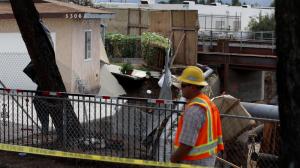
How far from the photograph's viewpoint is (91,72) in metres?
20.9

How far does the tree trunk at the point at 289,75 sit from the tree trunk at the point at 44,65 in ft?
18.5

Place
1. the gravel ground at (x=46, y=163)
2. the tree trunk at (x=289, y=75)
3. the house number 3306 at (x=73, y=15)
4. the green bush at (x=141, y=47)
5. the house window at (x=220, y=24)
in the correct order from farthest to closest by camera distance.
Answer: the house window at (x=220, y=24) → the green bush at (x=141, y=47) → the house number 3306 at (x=73, y=15) → the gravel ground at (x=46, y=163) → the tree trunk at (x=289, y=75)

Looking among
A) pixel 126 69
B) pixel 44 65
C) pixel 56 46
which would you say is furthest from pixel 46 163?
pixel 126 69

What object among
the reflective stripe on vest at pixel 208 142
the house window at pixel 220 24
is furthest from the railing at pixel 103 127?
the house window at pixel 220 24

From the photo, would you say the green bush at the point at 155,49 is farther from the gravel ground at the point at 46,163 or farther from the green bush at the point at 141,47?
the gravel ground at the point at 46,163

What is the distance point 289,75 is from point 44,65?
6389mm

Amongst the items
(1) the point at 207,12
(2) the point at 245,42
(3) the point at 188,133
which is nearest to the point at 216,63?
(2) the point at 245,42

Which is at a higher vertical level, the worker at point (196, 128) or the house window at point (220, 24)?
the house window at point (220, 24)

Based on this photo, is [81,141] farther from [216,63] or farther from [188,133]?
[216,63]

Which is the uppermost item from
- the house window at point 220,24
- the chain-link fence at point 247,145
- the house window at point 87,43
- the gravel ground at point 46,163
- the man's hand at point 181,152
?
the house window at point 220,24

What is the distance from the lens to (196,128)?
193 inches

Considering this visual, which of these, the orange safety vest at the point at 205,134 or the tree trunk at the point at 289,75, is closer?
the tree trunk at the point at 289,75

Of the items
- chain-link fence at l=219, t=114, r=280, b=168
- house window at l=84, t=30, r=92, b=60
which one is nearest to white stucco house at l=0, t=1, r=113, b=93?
house window at l=84, t=30, r=92, b=60

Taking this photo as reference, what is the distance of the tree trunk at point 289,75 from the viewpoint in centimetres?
363
